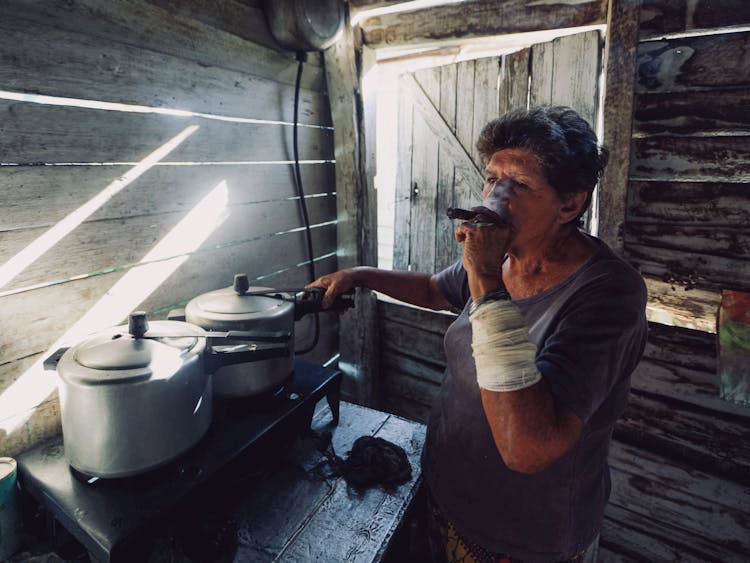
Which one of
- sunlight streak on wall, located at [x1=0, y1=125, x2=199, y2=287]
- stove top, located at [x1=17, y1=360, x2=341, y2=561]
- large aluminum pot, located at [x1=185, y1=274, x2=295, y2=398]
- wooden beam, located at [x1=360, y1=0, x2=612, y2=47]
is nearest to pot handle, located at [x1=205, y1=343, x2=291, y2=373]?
large aluminum pot, located at [x1=185, y1=274, x2=295, y2=398]

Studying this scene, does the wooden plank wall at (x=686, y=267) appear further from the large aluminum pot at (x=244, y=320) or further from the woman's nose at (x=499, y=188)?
the large aluminum pot at (x=244, y=320)

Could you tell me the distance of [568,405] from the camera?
3.47 ft

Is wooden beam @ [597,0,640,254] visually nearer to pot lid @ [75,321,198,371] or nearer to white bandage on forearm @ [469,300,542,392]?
white bandage on forearm @ [469,300,542,392]

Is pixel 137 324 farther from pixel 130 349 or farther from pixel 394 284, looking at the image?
pixel 394 284

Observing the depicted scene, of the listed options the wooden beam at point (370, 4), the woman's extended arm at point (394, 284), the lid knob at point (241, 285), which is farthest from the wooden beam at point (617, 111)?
the lid knob at point (241, 285)

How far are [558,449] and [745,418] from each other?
5.10 ft

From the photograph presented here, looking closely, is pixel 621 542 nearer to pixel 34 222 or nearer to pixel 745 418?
pixel 745 418

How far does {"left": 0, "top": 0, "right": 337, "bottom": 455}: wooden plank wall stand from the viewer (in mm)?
1407

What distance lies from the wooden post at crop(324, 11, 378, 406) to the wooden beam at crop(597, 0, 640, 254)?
1.38 m

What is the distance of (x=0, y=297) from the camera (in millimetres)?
1379

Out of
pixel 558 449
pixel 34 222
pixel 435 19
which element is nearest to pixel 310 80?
pixel 435 19

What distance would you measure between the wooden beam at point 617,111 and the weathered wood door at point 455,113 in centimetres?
51

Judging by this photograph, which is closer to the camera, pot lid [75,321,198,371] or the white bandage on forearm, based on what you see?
the white bandage on forearm

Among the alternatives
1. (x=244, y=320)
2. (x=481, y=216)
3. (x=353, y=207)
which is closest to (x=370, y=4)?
(x=353, y=207)
